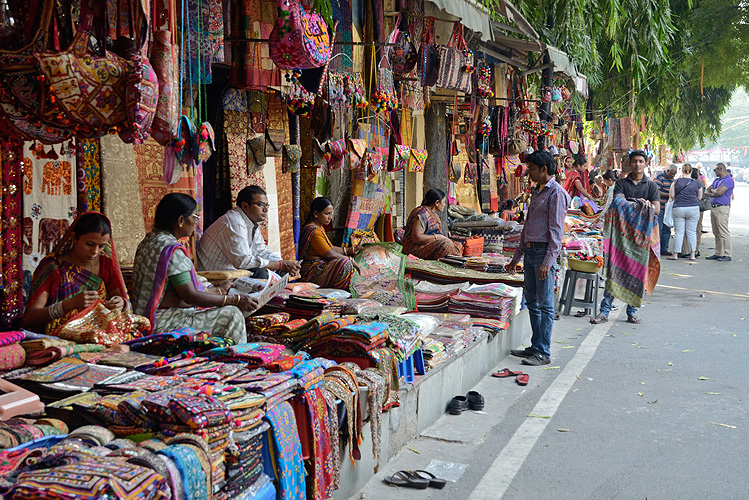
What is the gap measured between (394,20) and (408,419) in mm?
5795

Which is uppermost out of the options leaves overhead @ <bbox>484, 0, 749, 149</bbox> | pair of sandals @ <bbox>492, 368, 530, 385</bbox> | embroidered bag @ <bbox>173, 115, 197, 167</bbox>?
leaves overhead @ <bbox>484, 0, 749, 149</bbox>

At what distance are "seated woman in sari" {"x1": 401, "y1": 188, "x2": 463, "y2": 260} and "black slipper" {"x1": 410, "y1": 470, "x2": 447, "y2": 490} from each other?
5.21 m

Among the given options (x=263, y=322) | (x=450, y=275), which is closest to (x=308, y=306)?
(x=263, y=322)

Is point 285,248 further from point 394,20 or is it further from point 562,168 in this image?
point 562,168

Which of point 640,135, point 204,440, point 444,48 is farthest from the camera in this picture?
point 640,135

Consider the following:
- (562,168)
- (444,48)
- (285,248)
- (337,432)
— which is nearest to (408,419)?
(337,432)

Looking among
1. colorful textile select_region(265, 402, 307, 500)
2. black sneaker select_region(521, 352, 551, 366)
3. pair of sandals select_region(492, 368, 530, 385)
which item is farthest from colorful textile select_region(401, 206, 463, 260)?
Answer: colorful textile select_region(265, 402, 307, 500)

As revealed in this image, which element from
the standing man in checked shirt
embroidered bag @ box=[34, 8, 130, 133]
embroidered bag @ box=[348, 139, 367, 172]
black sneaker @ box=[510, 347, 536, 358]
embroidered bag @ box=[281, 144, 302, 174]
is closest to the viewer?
embroidered bag @ box=[34, 8, 130, 133]

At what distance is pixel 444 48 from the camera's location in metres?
8.95

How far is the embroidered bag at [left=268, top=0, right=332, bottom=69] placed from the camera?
504 cm

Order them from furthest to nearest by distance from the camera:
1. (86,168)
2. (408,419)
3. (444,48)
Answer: (444,48), (86,168), (408,419)

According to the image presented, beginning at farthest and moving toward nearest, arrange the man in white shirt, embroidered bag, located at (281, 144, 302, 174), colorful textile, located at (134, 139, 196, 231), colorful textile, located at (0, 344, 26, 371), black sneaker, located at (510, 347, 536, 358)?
embroidered bag, located at (281, 144, 302, 174) → black sneaker, located at (510, 347, 536, 358) → the man in white shirt → colorful textile, located at (134, 139, 196, 231) → colorful textile, located at (0, 344, 26, 371)

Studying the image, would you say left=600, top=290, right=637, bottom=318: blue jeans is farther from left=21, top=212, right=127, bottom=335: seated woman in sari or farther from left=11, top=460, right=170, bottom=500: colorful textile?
left=11, top=460, right=170, bottom=500: colorful textile

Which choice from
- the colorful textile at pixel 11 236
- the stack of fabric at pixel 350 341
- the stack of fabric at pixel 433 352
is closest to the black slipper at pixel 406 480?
the stack of fabric at pixel 350 341
